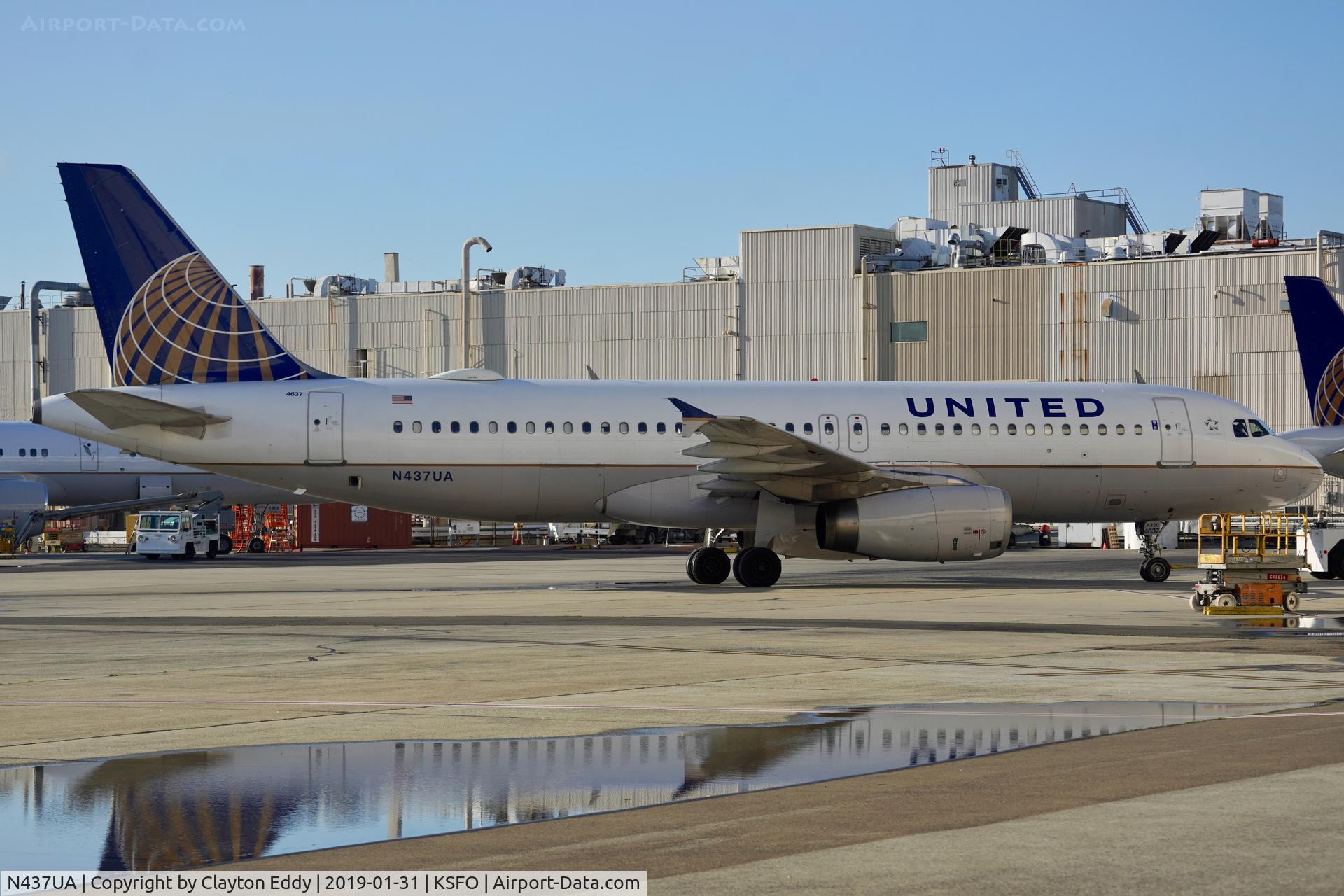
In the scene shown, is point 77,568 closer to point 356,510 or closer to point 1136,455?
point 356,510

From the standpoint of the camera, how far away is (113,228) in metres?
26.8

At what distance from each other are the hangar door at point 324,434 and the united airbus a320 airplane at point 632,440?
3 cm

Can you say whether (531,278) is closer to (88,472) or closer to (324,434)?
(88,472)

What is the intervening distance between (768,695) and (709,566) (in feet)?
51.9

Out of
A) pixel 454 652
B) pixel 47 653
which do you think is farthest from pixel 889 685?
pixel 47 653

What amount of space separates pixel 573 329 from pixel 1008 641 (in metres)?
48.8

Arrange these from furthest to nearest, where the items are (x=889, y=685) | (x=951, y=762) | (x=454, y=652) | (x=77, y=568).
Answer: (x=77, y=568), (x=454, y=652), (x=889, y=685), (x=951, y=762)

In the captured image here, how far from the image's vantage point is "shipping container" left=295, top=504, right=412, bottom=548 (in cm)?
5984

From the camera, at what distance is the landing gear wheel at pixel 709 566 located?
1095 inches

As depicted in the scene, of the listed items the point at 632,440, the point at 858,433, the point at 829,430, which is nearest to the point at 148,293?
the point at 632,440

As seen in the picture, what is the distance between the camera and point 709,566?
1096 inches

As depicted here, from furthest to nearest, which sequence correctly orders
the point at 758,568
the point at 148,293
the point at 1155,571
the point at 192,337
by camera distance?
the point at 1155,571
the point at 192,337
the point at 148,293
the point at 758,568

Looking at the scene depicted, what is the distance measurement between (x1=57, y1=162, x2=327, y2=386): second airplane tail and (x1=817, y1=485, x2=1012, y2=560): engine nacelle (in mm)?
10805

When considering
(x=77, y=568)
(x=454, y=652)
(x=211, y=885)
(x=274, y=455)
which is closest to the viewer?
(x=211, y=885)
